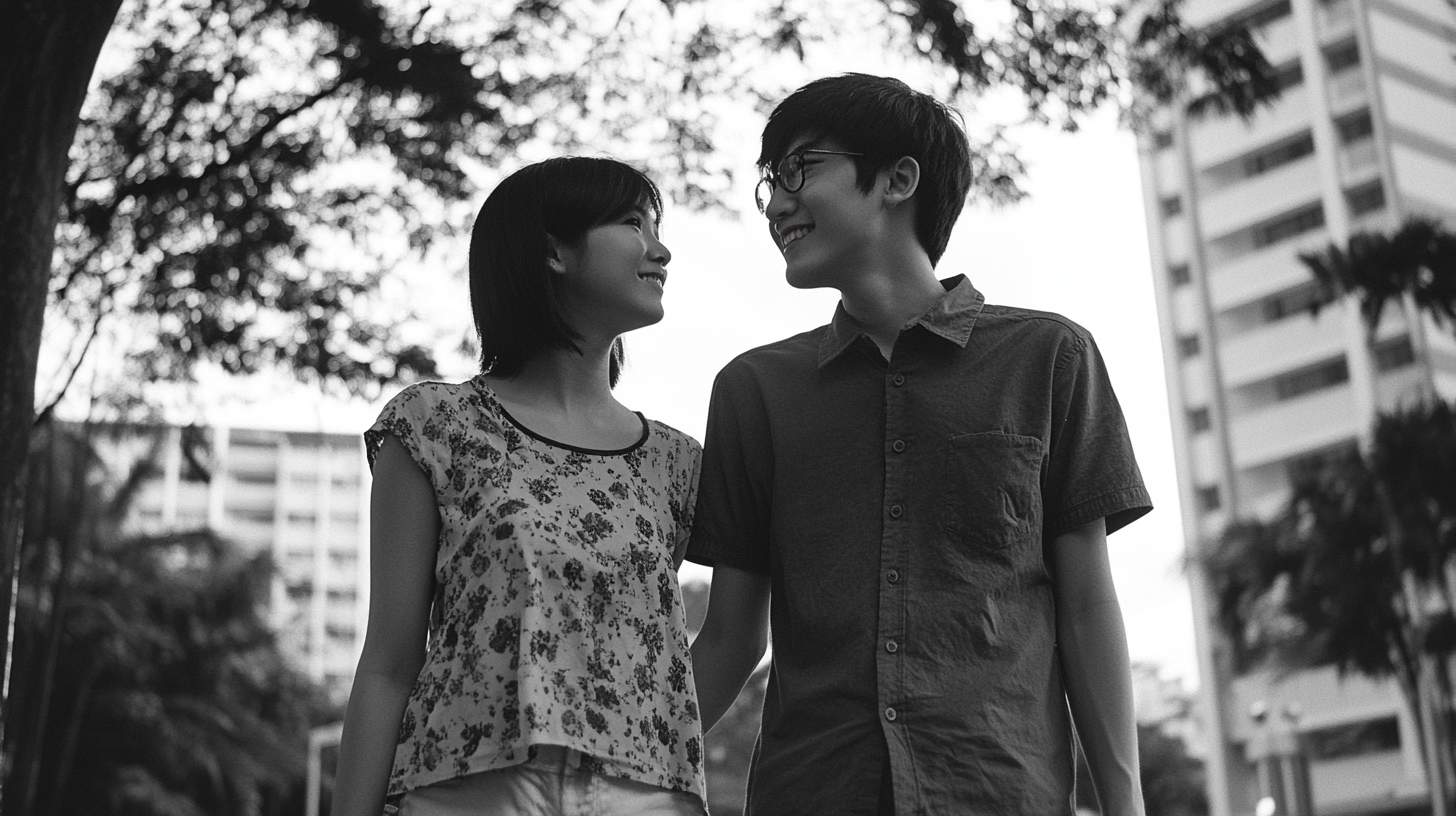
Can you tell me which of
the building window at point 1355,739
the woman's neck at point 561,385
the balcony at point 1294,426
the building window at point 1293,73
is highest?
the building window at point 1293,73

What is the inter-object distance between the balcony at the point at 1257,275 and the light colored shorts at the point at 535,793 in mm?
49741

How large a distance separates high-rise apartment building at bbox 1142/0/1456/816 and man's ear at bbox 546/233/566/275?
4169 cm

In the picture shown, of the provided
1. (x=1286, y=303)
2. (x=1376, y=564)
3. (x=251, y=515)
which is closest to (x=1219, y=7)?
(x=1286, y=303)

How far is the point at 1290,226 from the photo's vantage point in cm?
5081

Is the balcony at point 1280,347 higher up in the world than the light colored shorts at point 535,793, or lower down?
higher up

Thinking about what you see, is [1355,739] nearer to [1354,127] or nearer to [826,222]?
[1354,127]

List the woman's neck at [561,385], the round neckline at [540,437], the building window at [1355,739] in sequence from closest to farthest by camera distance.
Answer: the round neckline at [540,437], the woman's neck at [561,385], the building window at [1355,739]

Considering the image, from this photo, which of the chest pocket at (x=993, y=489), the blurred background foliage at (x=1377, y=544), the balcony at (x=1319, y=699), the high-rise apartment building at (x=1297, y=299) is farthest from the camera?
the high-rise apartment building at (x=1297, y=299)

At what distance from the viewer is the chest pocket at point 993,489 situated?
2598mm

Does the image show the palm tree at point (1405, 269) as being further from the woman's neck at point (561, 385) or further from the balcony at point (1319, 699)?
the balcony at point (1319, 699)

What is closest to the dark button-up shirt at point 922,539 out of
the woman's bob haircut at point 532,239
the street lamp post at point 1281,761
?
the woman's bob haircut at point 532,239

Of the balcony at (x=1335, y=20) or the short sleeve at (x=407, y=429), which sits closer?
the short sleeve at (x=407, y=429)

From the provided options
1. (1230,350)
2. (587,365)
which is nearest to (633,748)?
(587,365)

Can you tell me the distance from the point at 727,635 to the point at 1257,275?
2010 inches
